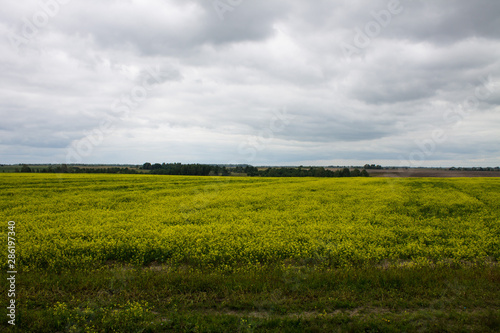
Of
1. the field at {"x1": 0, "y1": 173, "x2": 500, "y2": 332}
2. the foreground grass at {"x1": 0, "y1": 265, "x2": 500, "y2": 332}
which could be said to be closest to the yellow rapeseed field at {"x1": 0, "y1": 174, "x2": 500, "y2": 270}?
the field at {"x1": 0, "y1": 173, "x2": 500, "y2": 332}

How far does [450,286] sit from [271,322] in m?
5.21

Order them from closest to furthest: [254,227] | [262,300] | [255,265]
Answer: [262,300] → [255,265] → [254,227]

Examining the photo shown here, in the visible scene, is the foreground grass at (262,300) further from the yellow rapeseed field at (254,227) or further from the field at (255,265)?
the yellow rapeseed field at (254,227)

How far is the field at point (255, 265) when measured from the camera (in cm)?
566

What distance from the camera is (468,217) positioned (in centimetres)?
1495

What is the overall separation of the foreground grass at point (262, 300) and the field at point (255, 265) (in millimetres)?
31

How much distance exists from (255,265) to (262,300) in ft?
7.92

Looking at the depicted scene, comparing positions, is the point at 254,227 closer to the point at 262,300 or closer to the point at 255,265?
the point at 255,265

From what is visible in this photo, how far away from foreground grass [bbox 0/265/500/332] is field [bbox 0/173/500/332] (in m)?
0.03

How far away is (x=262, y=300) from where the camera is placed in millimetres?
6355

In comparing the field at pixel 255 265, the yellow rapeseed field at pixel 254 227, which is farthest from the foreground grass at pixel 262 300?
the yellow rapeseed field at pixel 254 227

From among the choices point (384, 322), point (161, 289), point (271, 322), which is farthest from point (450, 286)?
point (161, 289)

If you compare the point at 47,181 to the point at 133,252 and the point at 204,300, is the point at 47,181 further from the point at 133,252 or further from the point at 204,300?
the point at 204,300

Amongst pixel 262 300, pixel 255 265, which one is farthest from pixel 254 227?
pixel 262 300
